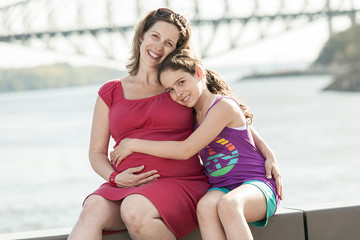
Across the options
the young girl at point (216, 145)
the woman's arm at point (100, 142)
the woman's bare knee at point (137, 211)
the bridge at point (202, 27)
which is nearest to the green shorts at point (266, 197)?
the young girl at point (216, 145)

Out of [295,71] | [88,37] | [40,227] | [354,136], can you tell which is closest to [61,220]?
[40,227]

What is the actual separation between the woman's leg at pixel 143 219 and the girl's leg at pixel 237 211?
6.5 inches

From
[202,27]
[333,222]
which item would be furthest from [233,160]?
[202,27]

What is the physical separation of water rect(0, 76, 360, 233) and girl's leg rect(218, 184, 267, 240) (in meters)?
0.53

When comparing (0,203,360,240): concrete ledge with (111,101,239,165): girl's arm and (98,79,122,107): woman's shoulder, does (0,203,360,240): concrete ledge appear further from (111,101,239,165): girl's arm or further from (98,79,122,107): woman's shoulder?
(98,79,122,107): woman's shoulder

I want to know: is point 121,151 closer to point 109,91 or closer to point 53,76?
point 109,91

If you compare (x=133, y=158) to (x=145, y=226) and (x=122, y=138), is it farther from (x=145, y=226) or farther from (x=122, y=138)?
(x=145, y=226)

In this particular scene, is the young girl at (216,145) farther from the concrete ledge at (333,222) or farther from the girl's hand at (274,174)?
the concrete ledge at (333,222)

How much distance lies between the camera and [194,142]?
1.69 meters

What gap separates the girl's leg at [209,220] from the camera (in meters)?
1.55

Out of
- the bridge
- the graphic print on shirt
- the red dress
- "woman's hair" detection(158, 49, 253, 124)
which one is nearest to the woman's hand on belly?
the red dress

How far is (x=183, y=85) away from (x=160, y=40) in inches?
7.4

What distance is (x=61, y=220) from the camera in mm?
5047

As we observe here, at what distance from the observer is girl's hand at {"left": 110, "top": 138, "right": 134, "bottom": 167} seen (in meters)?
1.74
